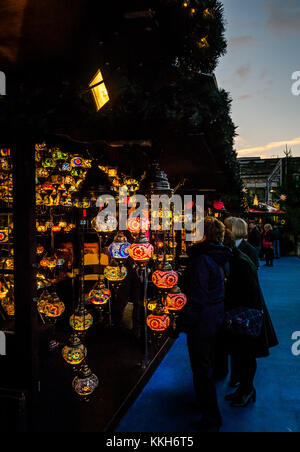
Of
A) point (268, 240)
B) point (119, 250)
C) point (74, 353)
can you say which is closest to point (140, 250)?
point (119, 250)

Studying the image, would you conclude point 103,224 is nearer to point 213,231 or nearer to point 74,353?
point 213,231

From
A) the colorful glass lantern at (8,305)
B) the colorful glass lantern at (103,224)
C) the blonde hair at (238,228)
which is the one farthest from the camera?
the blonde hair at (238,228)

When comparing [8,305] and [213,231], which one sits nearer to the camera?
[213,231]

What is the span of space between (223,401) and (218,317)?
1.27 metres

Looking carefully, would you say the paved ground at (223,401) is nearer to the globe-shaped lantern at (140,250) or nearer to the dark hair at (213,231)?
the globe-shaped lantern at (140,250)

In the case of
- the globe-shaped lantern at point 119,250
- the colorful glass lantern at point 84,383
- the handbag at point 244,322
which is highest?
the globe-shaped lantern at point 119,250

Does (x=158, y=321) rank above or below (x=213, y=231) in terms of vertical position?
below

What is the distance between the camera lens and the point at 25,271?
269 cm

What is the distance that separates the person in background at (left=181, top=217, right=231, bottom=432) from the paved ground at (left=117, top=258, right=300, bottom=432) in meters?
0.33

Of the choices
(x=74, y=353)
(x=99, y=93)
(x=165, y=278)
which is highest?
(x=99, y=93)

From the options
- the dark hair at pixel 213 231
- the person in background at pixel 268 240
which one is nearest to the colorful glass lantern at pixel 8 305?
the dark hair at pixel 213 231

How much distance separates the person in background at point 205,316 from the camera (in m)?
3.21

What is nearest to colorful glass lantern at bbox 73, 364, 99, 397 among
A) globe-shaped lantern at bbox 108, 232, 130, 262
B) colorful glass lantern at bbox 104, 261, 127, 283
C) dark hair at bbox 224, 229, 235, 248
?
colorful glass lantern at bbox 104, 261, 127, 283
